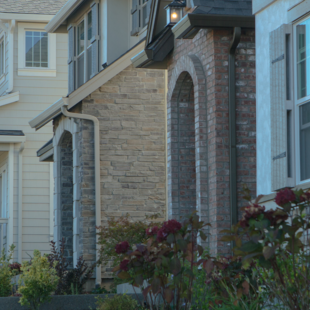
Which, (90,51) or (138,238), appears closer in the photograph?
(138,238)

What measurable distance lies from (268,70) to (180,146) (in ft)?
10.5

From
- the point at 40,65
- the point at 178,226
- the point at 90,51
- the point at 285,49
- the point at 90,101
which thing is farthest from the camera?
the point at 40,65

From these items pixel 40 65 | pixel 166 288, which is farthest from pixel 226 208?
pixel 40 65

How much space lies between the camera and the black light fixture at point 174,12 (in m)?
10.2

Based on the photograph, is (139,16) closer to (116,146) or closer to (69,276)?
(116,146)

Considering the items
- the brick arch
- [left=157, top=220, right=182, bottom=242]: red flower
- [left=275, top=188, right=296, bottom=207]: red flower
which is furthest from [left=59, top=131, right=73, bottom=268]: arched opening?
[left=275, top=188, right=296, bottom=207]: red flower

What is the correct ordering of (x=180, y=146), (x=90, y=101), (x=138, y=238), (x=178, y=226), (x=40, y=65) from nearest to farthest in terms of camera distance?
1. (x=178, y=226)
2. (x=180, y=146)
3. (x=138, y=238)
4. (x=90, y=101)
5. (x=40, y=65)

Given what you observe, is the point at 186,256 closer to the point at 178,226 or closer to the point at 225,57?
the point at 178,226

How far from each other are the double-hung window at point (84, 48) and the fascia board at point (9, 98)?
2.82 meters

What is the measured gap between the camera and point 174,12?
10.2 meters

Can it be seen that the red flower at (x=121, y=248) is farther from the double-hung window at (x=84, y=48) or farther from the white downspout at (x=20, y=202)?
the white downspout at (x=20, y=202)

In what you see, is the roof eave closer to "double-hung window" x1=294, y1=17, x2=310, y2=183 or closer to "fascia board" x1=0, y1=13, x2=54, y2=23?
"double-hung window" x1=294, y1=17, x2=310, y2=183

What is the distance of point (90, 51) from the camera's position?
1532 cm

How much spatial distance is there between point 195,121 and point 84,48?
6.81 m
